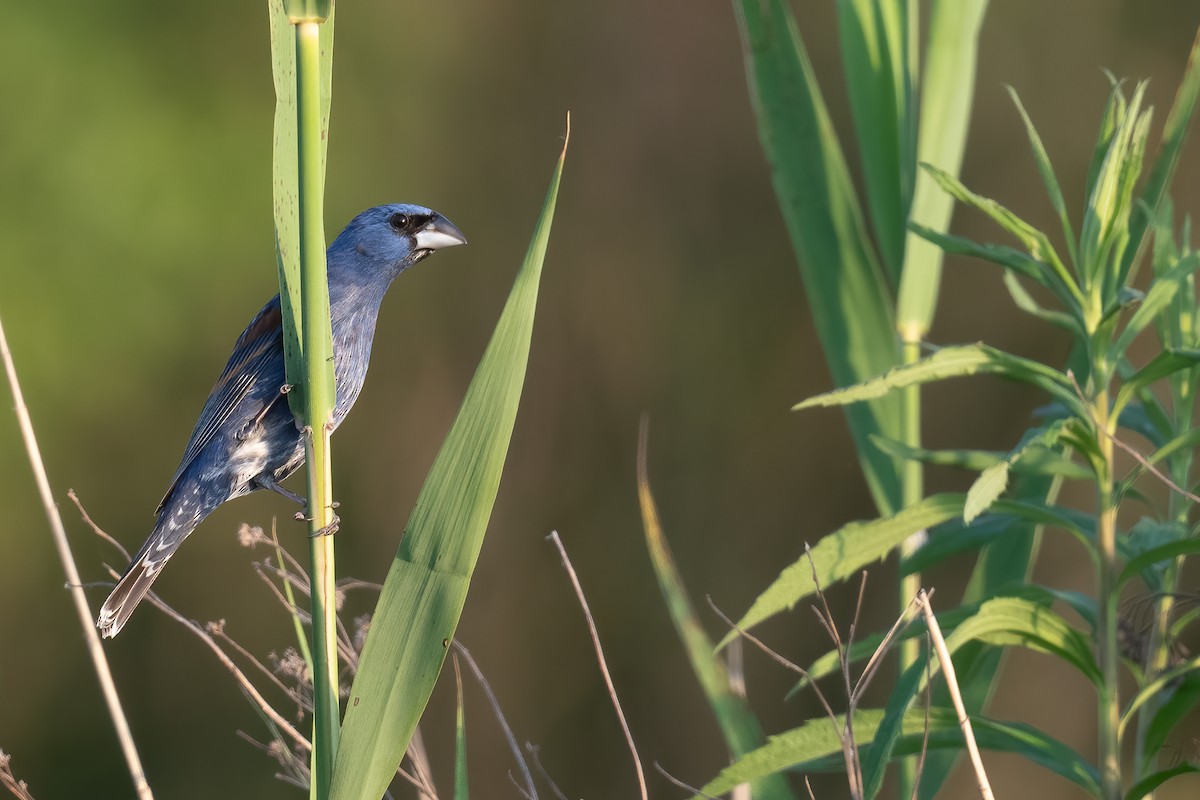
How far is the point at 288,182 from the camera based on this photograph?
1.07 metres

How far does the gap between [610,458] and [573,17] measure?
208 centimetres

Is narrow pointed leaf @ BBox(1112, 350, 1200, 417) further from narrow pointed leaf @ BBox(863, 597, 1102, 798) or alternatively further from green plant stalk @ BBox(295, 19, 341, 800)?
green plant stalk @ BBox(295, 19, 341, 800)

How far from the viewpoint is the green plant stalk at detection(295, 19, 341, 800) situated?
946 millimetres

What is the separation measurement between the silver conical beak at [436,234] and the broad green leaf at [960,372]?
90 centimetres

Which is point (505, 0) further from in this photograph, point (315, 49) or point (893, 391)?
point (315, 49)

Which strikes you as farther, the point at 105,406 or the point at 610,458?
the point at 610,458

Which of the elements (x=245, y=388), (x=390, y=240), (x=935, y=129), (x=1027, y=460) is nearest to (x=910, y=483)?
(x=1027, y=460)

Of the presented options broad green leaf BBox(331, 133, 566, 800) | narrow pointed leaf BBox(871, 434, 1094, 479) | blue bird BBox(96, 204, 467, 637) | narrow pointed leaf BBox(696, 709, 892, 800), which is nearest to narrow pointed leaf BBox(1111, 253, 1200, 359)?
narrow pointed leaf BBox(871, 434, 1094, 479)

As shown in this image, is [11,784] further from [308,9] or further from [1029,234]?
[1029,234]

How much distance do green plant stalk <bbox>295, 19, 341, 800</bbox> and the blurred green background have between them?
3.85m

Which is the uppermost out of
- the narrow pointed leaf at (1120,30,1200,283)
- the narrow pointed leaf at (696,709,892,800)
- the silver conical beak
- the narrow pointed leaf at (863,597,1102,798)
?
the narrow pointed leaf at (1120,30,1200,283)

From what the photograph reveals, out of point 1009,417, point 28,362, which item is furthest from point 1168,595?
point 28,362

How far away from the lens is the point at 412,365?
17.5ft

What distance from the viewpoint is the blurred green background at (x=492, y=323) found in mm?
4648
